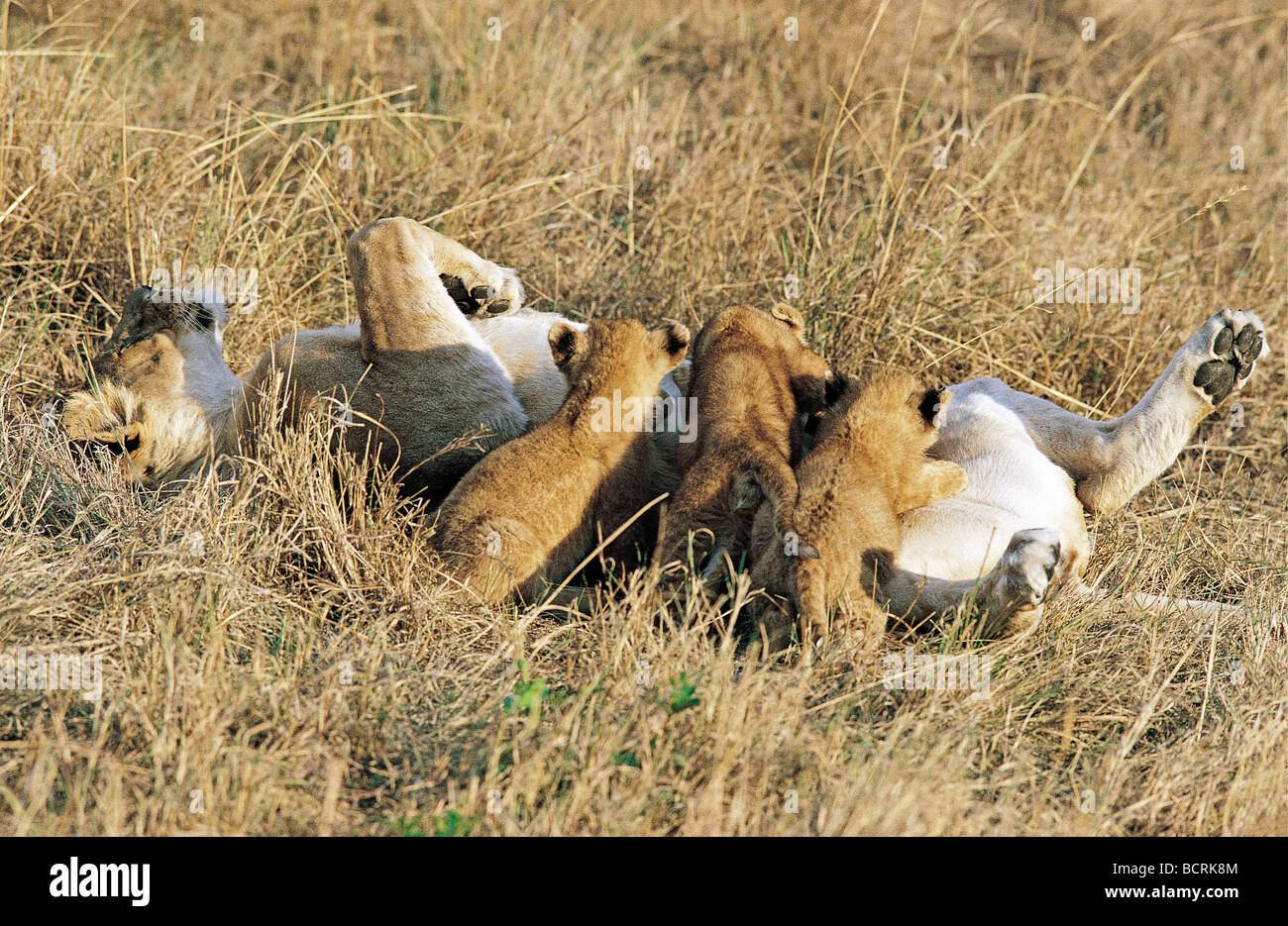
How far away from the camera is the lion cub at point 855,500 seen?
3.12m

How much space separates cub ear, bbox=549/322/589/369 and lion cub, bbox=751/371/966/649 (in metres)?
0.77

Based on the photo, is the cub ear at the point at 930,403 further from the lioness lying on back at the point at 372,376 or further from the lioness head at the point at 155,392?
the lioness head at the point at 155,392

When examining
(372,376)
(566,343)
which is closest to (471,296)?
(372,376)

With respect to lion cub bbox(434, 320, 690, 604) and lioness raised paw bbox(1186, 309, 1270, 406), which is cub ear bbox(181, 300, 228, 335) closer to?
lion cub bbox(434, 320, 690, 604)

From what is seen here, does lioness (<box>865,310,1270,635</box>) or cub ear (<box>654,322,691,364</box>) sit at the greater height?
cub ear (<box>654,322,691,364</box>)

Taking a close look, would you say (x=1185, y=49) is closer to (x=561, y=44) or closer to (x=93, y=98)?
(x=561, y=44)

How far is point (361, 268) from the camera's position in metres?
4.12

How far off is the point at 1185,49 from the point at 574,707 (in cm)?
708

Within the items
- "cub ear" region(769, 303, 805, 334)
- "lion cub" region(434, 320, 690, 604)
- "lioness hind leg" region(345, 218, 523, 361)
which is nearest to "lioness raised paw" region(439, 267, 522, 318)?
"lioness hind leg" region(345, 218, 523, 361)

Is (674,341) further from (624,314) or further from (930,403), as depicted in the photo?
(624,314)

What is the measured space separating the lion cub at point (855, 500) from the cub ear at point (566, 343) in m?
0.77

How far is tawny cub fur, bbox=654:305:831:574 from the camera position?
3250mm

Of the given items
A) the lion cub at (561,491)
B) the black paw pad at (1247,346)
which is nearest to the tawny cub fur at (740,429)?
the lion cub at (561,491)

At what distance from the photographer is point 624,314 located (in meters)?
5.34
